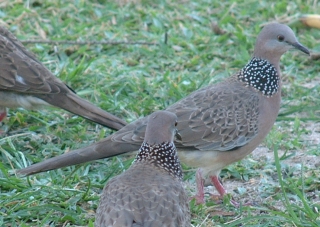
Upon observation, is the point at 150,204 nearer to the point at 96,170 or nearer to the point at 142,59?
the point at 96,170

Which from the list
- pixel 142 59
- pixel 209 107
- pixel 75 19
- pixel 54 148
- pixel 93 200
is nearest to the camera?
pixel 93 200

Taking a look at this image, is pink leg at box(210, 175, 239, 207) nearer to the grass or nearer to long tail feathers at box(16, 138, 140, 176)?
the grass

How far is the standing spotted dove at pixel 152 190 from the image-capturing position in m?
4.16

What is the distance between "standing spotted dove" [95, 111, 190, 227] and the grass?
57cm

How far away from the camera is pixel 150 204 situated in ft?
13.9

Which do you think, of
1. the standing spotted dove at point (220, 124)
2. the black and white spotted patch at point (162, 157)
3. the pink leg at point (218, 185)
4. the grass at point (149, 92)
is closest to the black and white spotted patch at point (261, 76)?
the standing spotted dove at point (220, 124)

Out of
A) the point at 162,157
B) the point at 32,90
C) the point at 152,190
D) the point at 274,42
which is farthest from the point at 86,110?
the point at 152,190

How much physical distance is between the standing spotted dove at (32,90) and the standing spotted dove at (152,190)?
4.95 ft

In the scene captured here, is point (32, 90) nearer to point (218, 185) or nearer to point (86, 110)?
point (86, 110)

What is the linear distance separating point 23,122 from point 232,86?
187cm

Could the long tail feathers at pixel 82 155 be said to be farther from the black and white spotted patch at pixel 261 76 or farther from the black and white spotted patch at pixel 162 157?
the black and white spotted patch at pixel 261 76

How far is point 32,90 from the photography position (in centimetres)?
649

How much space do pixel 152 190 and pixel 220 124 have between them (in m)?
1.56

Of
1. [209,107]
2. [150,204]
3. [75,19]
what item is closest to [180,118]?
[209,107]
